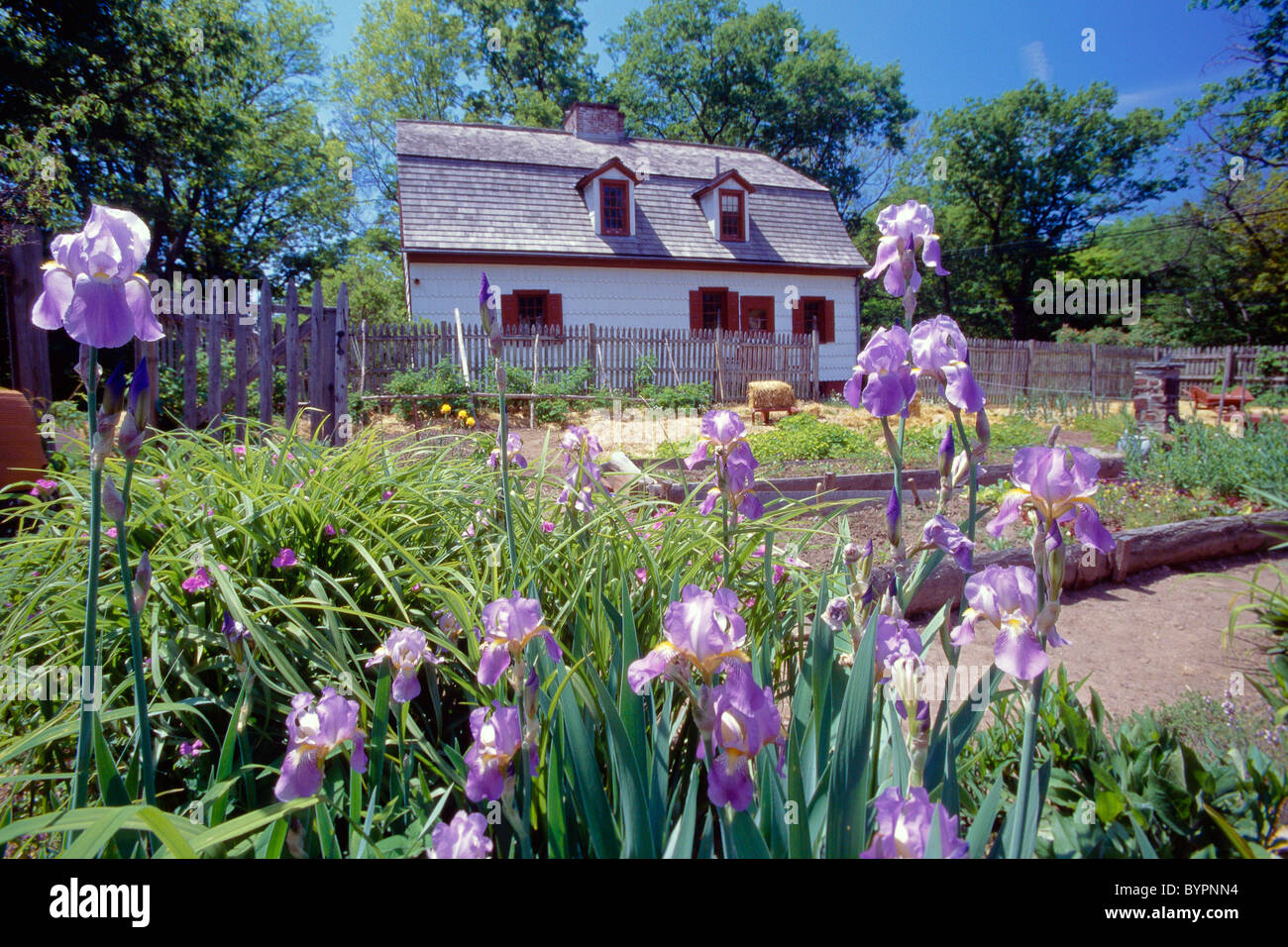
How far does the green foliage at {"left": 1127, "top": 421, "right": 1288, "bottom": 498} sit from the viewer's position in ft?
18.1

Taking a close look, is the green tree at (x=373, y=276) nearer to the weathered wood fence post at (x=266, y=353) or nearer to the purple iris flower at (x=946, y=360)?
the weathered wood fence post at (x=266, y=353)

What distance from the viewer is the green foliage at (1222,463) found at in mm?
5508

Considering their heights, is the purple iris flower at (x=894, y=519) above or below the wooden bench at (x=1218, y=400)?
below

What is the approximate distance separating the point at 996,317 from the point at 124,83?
35228 millimetres

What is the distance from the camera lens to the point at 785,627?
171 centimetres

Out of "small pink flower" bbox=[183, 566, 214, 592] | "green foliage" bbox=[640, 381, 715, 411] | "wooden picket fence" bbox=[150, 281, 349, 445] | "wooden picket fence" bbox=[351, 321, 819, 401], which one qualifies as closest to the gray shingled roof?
"wooden picket fence" bbox=[351, 321, 819, 401]

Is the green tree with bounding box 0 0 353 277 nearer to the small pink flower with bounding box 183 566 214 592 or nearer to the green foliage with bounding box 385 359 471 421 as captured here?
the green foliage with bounding box 385 359 471 421

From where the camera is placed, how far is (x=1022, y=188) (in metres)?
32.3

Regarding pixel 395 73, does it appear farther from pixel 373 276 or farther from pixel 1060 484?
pixel 1060 484

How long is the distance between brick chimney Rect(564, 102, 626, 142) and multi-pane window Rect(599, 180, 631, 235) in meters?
3.58

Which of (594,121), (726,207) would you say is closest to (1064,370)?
(726,207)

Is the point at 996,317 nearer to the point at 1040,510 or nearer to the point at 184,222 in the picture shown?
the point at 184,222

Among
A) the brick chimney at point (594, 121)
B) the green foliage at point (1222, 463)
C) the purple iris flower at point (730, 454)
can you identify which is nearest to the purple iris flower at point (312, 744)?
the purple iris flower at point (730, 454)

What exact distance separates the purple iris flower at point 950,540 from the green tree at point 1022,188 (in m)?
35.7
